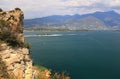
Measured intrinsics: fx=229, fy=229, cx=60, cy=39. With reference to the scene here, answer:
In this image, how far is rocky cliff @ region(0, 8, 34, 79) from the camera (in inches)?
1185

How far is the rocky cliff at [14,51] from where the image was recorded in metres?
30.1

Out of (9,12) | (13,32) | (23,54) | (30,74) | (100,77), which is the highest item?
(9,12)

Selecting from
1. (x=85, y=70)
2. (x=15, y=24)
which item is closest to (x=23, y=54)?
(x=15, y=24)

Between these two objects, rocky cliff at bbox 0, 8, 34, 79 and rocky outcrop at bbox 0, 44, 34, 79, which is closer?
rocky outcrop at bbox 0, 44, 34, 79

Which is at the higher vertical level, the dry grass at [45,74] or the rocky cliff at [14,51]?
the rocky cliff at [14,51]

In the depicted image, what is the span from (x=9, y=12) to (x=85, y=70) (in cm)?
6792

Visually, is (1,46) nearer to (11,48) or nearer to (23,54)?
(11,48)

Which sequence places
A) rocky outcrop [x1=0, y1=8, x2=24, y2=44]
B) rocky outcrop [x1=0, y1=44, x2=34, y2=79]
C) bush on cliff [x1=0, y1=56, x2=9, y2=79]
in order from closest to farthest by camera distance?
1. bush on cliff [x1=0, y1=56, x2=9, y2=79]
2. rocky outcrop [x1=0, y1=44, x2=34, y2=79]
3. rocky outcrop [x1=0, y1=8, x2=24, y2=44]

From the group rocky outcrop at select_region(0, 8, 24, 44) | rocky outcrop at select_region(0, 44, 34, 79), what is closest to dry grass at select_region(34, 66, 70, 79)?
rocky outcrop at select_region(0, 8, 24, 44)

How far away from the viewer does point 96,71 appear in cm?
9731

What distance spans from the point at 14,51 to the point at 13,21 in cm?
569

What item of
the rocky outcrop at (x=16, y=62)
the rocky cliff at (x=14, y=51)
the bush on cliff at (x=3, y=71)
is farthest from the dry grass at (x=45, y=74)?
the bush on cliff at (x=3, y=71)

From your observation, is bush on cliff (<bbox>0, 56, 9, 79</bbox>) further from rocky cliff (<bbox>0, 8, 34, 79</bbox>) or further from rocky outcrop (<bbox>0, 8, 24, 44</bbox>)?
rocky outcrop (<bbox>0, 8, 24, 44</bbox>)

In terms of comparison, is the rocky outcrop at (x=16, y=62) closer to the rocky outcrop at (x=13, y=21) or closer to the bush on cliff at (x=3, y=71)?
the bush on cliff at (x=3, y=71)
